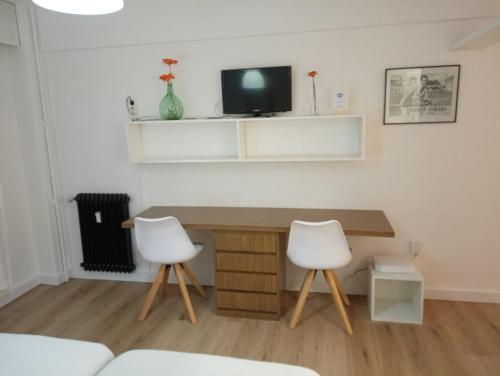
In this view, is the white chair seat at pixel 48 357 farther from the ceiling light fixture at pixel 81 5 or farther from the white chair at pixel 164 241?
the ceiling light fixture at pixel 81 5

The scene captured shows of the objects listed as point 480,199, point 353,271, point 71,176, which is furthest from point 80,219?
point 480,199

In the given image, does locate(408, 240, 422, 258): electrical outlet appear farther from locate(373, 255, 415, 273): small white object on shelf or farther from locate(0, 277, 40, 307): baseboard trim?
locate(0, 277, 40, 307): baseboard trim

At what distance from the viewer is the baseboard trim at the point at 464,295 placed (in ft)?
9.53

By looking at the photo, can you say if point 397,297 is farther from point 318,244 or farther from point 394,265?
point 318,244

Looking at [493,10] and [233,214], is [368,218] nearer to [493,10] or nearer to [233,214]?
[233,214]

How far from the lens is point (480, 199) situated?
9.27 feet

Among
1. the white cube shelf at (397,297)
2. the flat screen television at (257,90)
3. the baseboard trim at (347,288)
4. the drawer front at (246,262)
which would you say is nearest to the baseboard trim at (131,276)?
the baseboard trim at (347,288)

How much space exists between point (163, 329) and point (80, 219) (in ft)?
4.71

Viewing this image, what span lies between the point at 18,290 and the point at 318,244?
2802 millimetres

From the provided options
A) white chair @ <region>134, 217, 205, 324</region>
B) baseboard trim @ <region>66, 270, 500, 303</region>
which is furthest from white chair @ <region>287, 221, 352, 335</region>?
white chair @ <region>134, 217, 205, 324</region>

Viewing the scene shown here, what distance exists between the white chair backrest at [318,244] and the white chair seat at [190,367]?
104 centimetres

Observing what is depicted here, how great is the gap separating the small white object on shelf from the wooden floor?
15.7 inches

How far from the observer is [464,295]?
2.95 metres

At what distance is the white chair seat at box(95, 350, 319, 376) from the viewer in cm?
142
